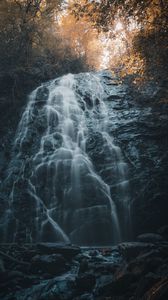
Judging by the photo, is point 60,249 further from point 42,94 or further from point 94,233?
point 42,94

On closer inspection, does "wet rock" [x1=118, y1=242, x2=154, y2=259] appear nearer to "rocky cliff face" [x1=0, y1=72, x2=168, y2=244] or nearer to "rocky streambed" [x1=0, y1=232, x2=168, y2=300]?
"rocky streambed" [x1=0, y1=232, x2=168, y2=300]

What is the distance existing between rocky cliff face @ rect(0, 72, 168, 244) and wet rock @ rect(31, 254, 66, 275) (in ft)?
8.88

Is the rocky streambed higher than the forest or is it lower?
lower

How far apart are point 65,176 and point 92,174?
1250 millimetres

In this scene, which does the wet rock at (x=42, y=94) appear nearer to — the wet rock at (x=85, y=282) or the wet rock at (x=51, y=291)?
the wet rock at (x=51, y=291)

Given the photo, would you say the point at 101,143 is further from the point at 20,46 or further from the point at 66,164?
the point at 20,46

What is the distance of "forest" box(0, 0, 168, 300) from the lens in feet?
27.6

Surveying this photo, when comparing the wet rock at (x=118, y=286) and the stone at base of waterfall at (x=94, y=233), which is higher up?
the stone at base of waterfall at (x=94, y=233)

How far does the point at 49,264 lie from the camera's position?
9.24m

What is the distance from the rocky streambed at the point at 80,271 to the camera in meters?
7.43

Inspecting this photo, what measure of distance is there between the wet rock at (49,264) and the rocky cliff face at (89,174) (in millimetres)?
2707

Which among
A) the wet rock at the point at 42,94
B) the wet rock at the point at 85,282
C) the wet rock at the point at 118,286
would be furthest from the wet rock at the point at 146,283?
the wet rock at the point at 42,94

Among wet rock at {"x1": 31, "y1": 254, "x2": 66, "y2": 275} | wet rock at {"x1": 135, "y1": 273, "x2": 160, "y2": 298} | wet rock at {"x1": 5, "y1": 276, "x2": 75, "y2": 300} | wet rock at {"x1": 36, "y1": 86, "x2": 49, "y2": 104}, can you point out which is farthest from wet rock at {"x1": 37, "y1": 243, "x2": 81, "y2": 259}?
wet rock at {"x1": 36, "y1": 86, "x2": 49, "y2": 104}

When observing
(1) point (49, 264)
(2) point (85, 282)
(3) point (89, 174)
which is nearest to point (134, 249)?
(2) point (85, 282)
